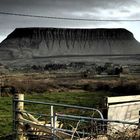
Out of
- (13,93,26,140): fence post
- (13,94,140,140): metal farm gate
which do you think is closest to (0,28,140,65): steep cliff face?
(13,93,26,140): fence post

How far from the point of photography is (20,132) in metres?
9.12

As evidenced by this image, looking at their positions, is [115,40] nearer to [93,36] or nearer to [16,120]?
[93,36]

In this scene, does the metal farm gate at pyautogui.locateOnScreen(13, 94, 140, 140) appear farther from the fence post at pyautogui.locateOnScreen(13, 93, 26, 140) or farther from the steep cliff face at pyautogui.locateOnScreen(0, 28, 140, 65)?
the steep cliff face at pyautogui.locateOnScreen(0, 28, 140, 65)

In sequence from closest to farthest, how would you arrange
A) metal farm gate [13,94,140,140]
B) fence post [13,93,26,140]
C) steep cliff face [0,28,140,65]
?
metal farm gate [13,94,140,140], fence post [13,93,26,140], steep cliff face [0,28,140,65]

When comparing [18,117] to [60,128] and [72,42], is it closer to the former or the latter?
[60,128]

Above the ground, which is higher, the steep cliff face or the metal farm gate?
the steep cliff face

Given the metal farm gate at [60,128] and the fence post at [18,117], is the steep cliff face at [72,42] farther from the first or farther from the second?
the metal farm gate at [60,128]

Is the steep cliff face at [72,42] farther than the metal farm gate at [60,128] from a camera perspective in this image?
Yes

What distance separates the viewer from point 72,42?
19425cm

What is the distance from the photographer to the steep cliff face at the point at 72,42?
190625 millimetres

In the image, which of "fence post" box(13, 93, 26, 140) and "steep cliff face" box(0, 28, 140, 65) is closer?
"fence post" box(13, 93, 26, 140)

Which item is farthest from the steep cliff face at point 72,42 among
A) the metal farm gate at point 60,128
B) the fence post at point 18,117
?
the metal farm gate at point 60,128

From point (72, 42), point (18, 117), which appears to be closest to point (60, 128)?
point (18, 117)

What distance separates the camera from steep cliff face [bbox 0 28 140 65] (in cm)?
19062
